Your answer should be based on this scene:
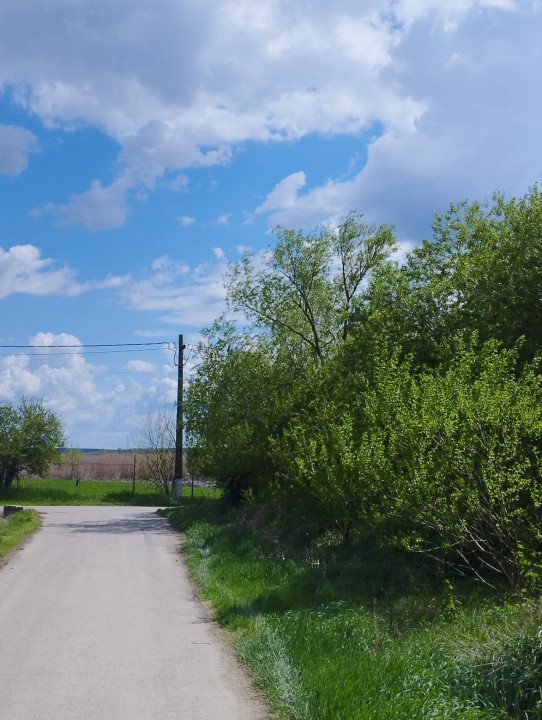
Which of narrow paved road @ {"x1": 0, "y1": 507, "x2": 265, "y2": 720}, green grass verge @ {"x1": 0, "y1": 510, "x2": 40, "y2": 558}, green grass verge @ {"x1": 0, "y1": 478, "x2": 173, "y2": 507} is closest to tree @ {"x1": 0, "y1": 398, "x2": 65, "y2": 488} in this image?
green grass verge @ {"x1": 0, "y1": 478, "x2": 173, "y2": 507}

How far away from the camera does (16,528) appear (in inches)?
895

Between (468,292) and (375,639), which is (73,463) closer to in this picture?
(468,292)

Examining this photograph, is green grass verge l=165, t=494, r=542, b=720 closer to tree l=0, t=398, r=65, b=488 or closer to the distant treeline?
the distant treeline

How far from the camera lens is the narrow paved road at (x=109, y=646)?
21.4ft

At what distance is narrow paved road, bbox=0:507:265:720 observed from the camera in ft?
21.4

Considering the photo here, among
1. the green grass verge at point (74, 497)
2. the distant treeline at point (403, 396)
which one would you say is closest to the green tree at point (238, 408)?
the distant treeline at point (403, 396)

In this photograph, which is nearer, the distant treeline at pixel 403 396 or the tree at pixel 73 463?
the distant treeline at pixel 403 396

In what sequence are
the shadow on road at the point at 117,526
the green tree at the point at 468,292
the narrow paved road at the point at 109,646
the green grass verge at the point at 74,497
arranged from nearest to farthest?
the narrow paved road at the point at 109,646, the green tree at the point at 468,292, the shadow on road at the point at 117,526, the green grass verge at the point at 74,497

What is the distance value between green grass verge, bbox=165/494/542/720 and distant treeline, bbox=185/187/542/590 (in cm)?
82

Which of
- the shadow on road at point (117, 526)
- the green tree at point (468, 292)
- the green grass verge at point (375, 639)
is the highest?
the green tree at point (468, 292)

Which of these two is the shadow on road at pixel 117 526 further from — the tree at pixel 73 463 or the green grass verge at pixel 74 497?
the tree at pixel 73 463

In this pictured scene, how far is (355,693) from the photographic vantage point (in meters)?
6.30

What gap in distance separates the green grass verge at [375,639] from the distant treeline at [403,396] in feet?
2.70

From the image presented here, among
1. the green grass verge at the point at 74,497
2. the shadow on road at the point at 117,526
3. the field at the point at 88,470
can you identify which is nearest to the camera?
the shadow on road at the point at 117,526
